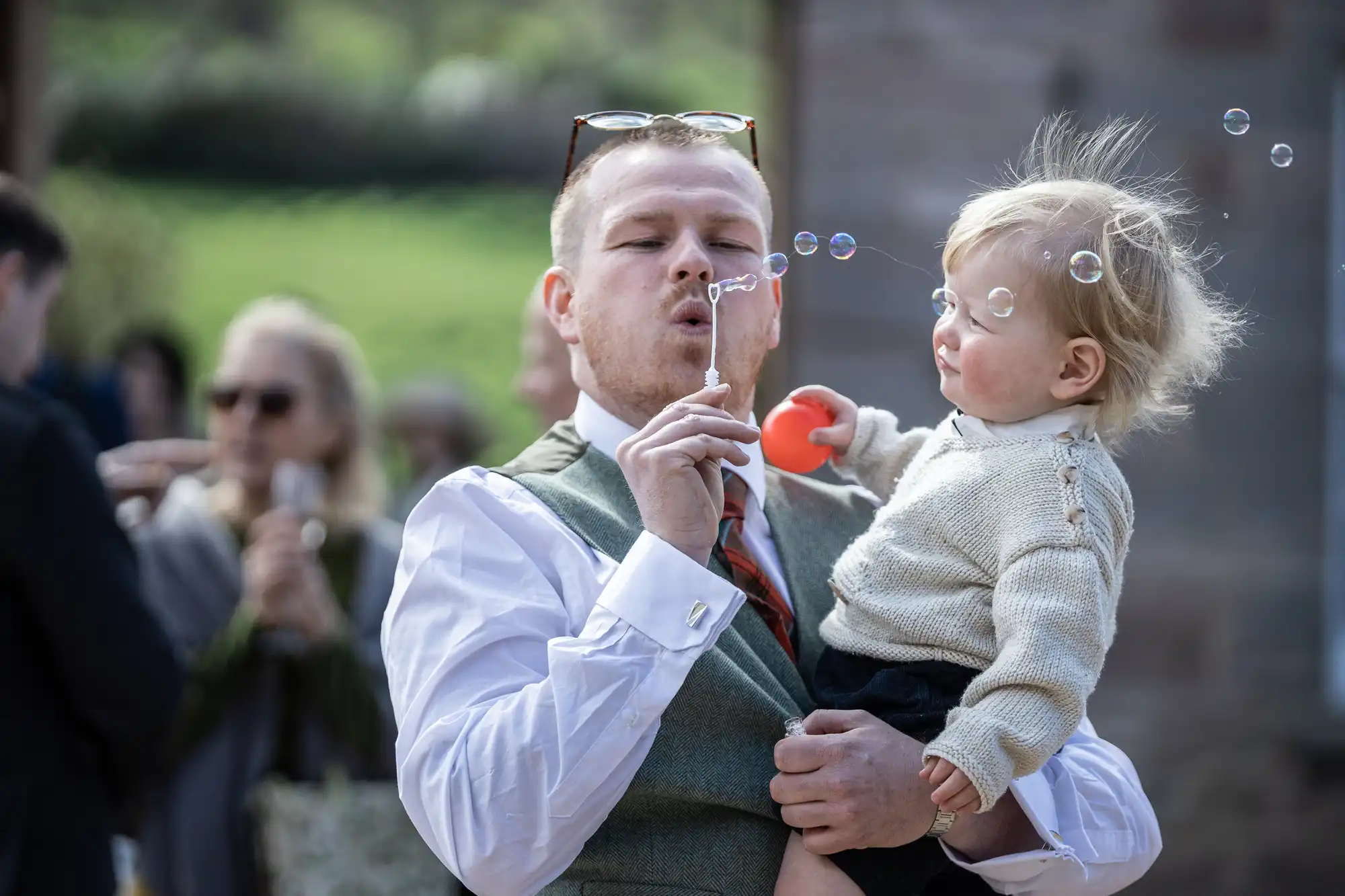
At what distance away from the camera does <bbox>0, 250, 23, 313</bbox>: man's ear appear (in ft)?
11.1

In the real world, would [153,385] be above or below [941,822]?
below

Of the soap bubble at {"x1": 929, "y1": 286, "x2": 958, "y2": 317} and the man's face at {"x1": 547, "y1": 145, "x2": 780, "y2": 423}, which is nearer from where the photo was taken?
the soap bubble at {"x1": 929, "y1": 286, "x2": 958, "y2": 317}

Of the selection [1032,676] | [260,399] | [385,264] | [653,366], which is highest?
[653,366]

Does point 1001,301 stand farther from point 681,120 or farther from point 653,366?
point 681,120

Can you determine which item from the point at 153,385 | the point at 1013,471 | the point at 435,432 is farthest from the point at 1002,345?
the point at 435,432

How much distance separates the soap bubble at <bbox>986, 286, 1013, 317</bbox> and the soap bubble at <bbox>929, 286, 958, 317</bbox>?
3.5 inches

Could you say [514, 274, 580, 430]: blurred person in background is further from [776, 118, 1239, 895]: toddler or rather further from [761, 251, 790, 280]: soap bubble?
[776, 118, 1239, 895]: toddler

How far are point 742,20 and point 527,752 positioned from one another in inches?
339

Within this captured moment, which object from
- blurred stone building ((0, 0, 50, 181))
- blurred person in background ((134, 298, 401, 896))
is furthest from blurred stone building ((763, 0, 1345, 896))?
blurred stone building ((0, 0, 50, 181))

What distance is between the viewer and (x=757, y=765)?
200cm

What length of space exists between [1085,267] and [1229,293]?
356 centimetres

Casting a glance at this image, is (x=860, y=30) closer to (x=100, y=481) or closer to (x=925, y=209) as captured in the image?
(x=925, y=209)

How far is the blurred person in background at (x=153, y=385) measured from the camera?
21.6 feet

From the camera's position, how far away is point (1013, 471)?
1.93 meters
